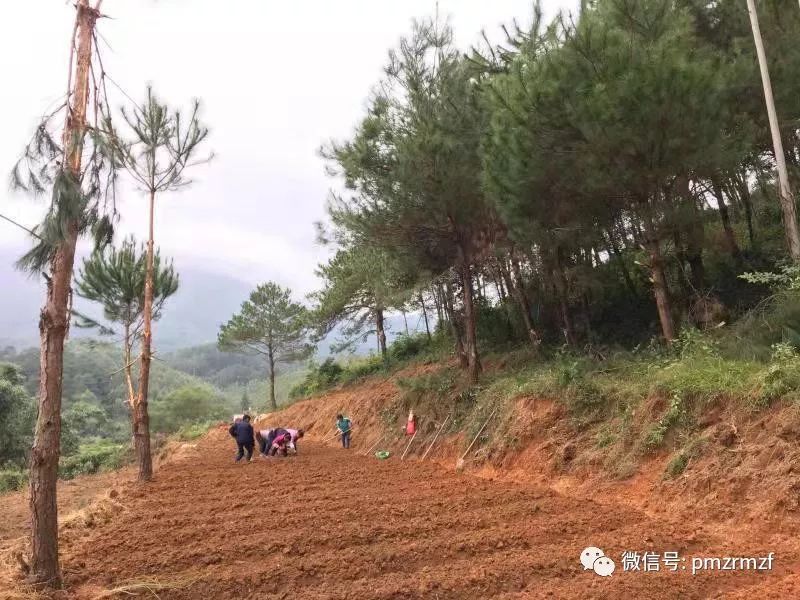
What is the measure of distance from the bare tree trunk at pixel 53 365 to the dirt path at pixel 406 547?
15.2 inches

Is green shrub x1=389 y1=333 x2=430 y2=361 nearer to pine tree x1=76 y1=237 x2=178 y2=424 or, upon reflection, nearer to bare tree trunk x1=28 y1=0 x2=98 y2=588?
pine tree x1=76 y1=237 x2=178 y2=424

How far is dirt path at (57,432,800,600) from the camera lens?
3576 millimetres

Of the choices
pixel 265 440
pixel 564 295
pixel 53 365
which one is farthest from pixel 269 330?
pixel 53 365

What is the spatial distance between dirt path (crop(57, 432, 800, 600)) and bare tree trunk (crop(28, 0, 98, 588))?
39cm

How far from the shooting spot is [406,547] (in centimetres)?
444

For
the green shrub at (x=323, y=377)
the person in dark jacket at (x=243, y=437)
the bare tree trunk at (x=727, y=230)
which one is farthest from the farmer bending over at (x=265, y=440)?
the green shrub at (x=323, y=377)

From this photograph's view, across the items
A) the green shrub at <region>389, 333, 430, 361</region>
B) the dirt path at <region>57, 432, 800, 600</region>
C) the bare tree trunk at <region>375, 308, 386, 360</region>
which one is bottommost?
the dirt path at <region>57, 432, 800, 600</region>

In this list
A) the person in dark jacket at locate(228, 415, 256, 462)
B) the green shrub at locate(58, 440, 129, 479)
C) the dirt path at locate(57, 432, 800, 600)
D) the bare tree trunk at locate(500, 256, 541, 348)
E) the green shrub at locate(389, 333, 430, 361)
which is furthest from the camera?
the green shrub at locate(389, 333, 430, 361)

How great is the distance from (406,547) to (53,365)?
345cm

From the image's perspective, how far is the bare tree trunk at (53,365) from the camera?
417 cm

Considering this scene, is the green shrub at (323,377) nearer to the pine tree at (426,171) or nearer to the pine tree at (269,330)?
the pine tree at (269,330)

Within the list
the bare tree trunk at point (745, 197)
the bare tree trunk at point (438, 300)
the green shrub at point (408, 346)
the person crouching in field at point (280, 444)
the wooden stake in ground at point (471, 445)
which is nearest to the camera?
the wooden stake in ground at point (471, 445)

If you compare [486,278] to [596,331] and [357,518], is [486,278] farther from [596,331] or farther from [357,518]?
[357,518]

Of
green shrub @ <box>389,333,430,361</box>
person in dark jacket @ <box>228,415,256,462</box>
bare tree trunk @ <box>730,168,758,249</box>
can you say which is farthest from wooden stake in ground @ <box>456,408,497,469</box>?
green shrub @ <box>389,333,430,361</box>
